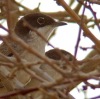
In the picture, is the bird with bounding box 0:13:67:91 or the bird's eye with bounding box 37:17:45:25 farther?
the bird's eye with bounding box 37:17:45:25

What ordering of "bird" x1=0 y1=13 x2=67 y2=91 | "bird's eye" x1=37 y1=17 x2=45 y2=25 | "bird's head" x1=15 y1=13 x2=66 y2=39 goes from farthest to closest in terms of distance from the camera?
"bird's eye" x1=37 y1=17 x2=45 y2=25 < "bird's head" x1=15 y1=13 x2=66 y2=39 < "bird" x1=0 y1=13 x2=67 y2=91

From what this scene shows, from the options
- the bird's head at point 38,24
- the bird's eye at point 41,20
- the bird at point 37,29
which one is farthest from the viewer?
the bird's eye at point 41,20

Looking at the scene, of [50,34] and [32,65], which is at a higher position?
[50,34]

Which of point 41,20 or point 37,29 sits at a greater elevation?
point 41,20

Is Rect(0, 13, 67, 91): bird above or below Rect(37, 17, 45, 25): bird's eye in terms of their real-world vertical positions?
below

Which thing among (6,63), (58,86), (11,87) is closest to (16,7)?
(11,87)

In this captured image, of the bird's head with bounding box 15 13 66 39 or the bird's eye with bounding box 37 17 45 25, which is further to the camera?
the bird's eye with bounding box 37 17 45 25

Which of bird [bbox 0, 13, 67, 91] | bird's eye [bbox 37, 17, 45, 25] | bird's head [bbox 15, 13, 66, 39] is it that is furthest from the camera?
bird's eye [bbox 37, 17, 45, 25]

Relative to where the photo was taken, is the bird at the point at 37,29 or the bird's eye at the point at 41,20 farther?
the bird's eye at the point at 41,20

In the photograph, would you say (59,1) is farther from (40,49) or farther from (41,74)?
(40,49)

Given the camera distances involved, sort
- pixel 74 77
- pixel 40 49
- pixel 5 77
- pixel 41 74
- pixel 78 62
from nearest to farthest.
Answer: pixel 74 77
pixel 78 62
pixel 41 74
pixel 5 77
pixel 40 49

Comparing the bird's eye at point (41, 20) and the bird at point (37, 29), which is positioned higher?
the bird's eye at point (41, 20)
